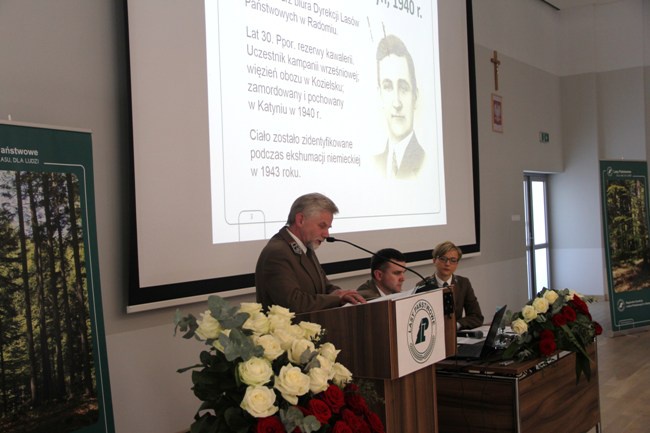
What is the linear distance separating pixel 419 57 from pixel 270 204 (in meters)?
2.44

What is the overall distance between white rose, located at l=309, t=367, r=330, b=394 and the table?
197cm

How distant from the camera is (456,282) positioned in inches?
185

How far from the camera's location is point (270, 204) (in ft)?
14.2

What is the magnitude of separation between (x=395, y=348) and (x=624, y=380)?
415cm

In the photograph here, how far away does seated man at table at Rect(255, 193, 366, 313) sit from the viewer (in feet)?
9.68

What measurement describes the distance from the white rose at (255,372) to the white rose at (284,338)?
99 mm

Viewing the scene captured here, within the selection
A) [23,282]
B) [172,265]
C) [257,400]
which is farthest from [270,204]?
[257,400]

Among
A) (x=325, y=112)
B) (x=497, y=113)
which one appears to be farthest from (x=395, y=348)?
(x=497, y=113)

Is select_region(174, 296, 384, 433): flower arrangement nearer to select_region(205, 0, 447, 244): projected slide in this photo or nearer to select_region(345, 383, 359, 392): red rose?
select_region(345, 383, 359, 392): red rose

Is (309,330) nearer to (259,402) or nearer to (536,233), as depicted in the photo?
(259,402)

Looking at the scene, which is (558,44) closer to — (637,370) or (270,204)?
(637,370)

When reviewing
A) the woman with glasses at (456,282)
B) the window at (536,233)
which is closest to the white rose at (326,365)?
the woman with glasses at (456,282)

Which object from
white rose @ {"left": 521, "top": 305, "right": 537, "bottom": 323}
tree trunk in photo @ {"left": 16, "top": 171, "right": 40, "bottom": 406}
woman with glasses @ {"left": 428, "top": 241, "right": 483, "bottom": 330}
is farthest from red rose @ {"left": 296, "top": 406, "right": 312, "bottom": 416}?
woman with glasses @ {"left": 428, "top": 241, "right": 483, "bottom": 330}

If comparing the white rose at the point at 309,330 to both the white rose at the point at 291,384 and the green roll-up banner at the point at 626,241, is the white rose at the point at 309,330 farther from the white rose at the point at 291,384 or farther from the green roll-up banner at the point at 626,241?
the green roll-up banner at the point at 626,241
